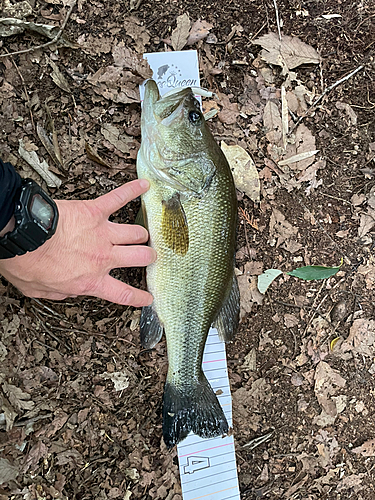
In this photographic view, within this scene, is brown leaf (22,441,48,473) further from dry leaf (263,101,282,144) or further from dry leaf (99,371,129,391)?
dry leaf (263,101,282,144)

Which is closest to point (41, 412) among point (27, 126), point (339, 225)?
point (27, 126)

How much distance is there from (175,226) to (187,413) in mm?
1165

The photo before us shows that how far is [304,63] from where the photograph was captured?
10.0 feet

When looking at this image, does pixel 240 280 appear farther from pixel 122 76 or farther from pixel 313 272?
pixel 122 76

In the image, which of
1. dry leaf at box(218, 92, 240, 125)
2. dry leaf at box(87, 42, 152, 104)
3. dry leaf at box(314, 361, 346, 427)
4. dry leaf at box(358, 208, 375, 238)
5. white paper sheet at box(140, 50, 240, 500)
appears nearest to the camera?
dry leaf at box(87, 42, 152, 104)

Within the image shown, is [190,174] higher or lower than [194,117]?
lower

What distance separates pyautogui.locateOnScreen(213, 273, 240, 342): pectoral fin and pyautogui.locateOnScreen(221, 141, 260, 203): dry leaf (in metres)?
0.78

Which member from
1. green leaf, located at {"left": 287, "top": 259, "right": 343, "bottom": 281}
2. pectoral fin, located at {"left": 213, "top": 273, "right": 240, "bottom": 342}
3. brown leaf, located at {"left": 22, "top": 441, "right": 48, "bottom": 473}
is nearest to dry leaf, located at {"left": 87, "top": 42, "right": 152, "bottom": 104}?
pectoral fin, located at {"left": 213, "top": 273, "right": 240, "bottom": 342}

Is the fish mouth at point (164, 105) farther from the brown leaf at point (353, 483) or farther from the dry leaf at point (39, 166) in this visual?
the brown leaf at point (353, 483)

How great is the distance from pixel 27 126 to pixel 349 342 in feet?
9.51

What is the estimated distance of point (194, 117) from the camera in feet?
7.34

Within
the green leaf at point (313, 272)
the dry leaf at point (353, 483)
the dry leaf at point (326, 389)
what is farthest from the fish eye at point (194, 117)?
the dry leaf at point (353, 483)

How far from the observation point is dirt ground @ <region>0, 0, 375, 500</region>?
2453mm

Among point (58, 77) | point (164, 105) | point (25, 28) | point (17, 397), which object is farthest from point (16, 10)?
point (17, 397)
